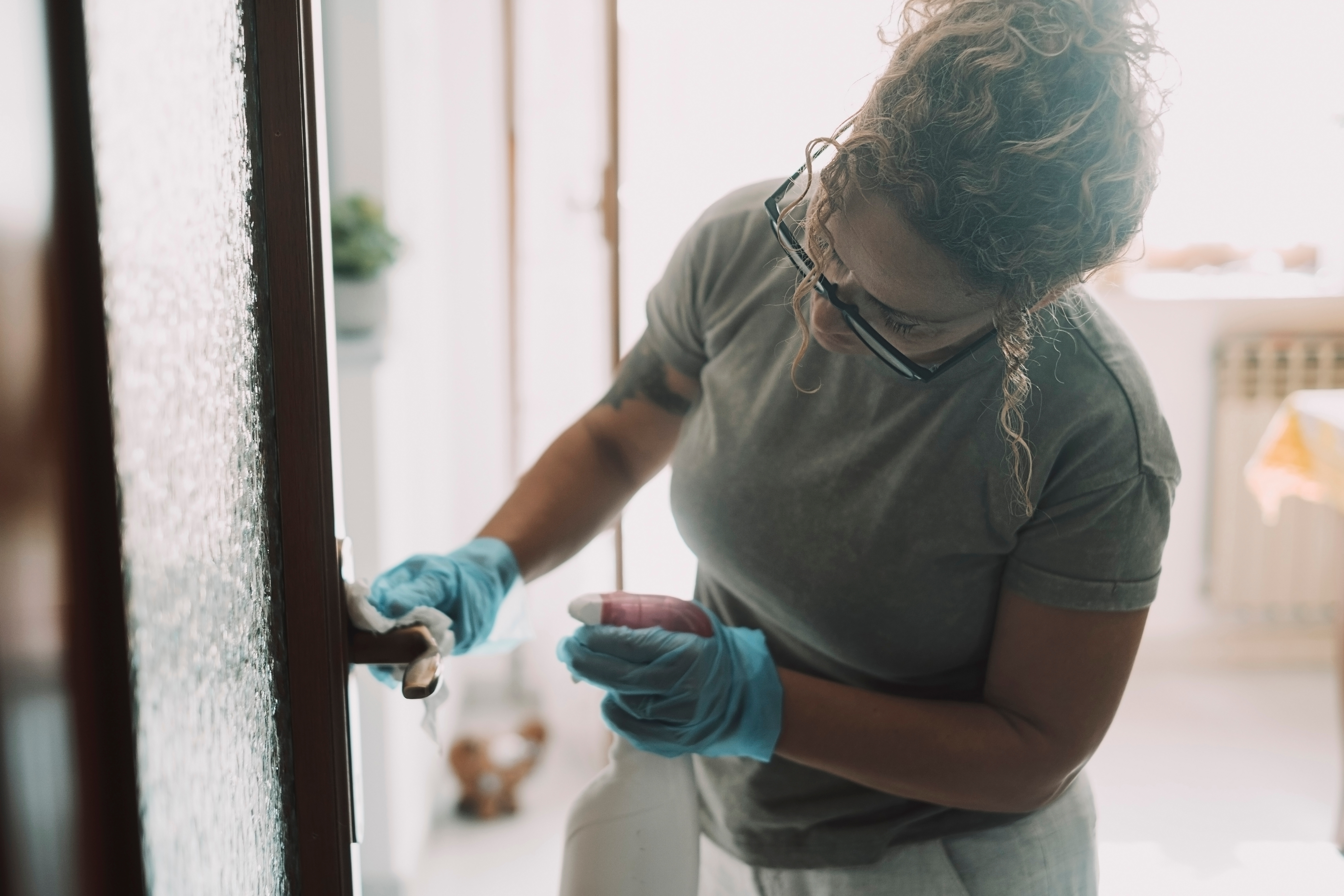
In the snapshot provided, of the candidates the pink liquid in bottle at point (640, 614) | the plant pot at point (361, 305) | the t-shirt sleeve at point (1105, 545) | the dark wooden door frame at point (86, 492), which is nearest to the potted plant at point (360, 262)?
the plant pot at point (361, 305)

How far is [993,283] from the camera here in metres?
0.66

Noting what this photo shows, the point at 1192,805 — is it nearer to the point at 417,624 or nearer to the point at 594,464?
the point at 594,464

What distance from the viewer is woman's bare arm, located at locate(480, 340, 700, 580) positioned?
1.02 meters

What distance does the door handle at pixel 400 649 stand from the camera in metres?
0.62

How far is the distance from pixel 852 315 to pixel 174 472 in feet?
1.52

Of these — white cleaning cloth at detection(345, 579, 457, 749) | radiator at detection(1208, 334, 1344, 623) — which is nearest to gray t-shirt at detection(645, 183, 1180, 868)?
white cleaning cloth at detection(345, 579, 457, 749)

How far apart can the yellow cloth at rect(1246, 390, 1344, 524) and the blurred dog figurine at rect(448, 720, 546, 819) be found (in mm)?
1795

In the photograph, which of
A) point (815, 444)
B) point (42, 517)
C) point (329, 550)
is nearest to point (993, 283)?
point (815, 444)

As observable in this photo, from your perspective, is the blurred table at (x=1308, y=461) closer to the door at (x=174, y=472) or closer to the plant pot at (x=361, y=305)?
the plant pot at (x=361, y=305)

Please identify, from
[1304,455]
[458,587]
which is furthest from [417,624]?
[1304,455]

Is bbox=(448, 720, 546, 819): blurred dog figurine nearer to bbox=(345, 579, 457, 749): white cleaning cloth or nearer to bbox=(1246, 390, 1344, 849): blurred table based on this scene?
bbox=(345, 579, 457, 749): white cleaning cloth

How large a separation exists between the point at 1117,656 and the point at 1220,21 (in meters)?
2.77

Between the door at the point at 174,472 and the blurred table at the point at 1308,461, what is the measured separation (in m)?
2.20

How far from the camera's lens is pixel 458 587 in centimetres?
90
